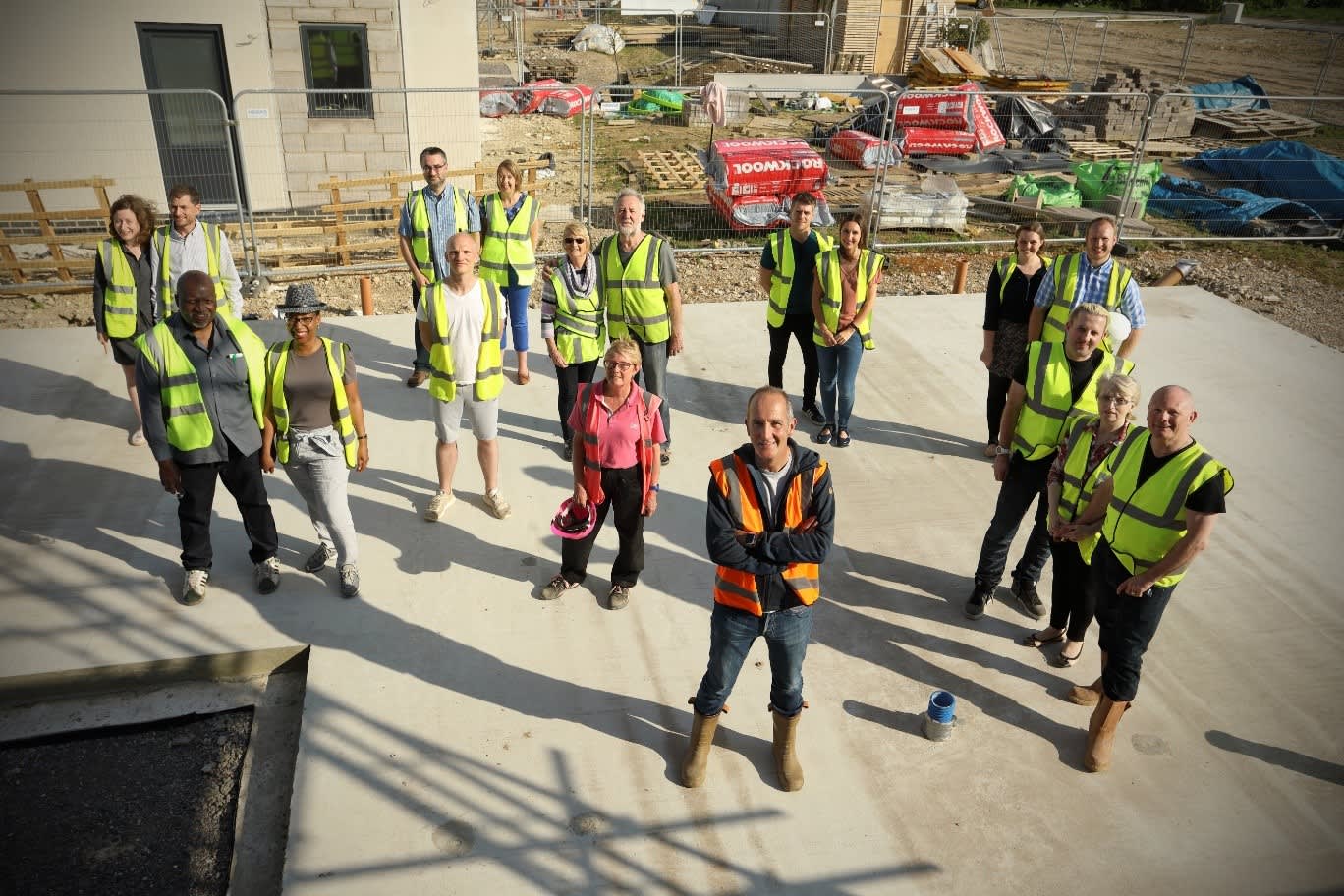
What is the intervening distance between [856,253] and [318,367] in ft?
12.2

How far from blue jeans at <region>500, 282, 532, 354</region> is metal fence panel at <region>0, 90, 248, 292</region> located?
488 cm

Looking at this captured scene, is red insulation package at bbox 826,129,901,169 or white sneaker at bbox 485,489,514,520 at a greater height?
red insulation package at bbox 826,129,901,169

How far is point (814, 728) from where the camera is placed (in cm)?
471

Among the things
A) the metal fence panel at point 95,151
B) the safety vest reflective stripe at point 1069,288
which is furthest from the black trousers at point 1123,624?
the metal fence panel at point 95,151

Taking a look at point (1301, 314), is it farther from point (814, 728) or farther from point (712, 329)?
point (814, 728)

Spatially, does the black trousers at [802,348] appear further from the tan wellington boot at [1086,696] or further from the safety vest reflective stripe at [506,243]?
the tan wellington boot at [1086,696]

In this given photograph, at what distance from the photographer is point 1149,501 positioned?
4.14m

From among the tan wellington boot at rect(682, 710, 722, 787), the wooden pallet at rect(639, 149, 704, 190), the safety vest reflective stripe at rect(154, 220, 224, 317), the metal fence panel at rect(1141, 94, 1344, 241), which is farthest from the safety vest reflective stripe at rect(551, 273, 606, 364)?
the wooden pallet at rect(639, 149, 704, 190)

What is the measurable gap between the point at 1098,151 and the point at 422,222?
15.9 metres

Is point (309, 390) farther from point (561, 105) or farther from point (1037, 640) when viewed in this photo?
point (561, 105)

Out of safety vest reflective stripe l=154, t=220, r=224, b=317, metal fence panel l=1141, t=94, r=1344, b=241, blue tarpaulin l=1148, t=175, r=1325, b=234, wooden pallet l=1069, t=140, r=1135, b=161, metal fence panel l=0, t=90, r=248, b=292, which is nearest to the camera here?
safety vest reflective stripe l=154, t=220, r=224, b=317

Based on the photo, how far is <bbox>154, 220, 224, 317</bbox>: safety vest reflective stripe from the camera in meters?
6.41

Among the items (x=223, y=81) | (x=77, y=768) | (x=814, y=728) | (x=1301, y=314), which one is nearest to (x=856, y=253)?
(x=814, y=728)

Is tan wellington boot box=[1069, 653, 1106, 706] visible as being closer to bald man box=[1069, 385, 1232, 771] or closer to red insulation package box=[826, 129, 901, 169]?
bald man box=[1069, 385, 1232, 771]
